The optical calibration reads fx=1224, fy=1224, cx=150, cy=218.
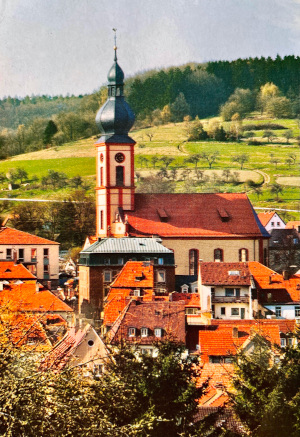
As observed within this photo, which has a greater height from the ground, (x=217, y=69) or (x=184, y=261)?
(x=217, y=69)

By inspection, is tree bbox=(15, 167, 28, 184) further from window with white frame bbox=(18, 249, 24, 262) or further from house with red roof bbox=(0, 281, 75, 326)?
house with red roof bbox=(0, 281, 75, 326)

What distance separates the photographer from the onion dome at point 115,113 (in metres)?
72.5

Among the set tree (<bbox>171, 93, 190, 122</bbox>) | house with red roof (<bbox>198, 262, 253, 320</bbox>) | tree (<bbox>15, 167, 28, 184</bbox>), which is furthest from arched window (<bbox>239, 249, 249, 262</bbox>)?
tree (<bbox>171, 93, 190, 122</bbox>)

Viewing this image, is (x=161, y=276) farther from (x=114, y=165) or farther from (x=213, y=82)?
(x=213, y=82)

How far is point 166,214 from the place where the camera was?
7000 centimetres

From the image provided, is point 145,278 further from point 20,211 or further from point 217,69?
point 217,69

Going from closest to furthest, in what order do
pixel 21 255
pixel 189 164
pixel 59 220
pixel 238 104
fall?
1. pixel 21 255
2. pixel 59 220
3. pixel 189 164
4. pixel 238 104

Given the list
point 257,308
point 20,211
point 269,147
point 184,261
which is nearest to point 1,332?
point 257,308

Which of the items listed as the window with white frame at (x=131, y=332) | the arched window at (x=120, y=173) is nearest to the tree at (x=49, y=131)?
the arched window at (x=120, y=173)

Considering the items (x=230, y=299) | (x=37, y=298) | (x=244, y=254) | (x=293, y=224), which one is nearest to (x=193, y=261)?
(x=244, y=254)

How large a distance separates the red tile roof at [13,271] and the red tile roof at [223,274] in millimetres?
9827

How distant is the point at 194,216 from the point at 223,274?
54.5 ft

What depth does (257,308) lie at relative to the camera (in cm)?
5209

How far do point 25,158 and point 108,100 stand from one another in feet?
58.0
